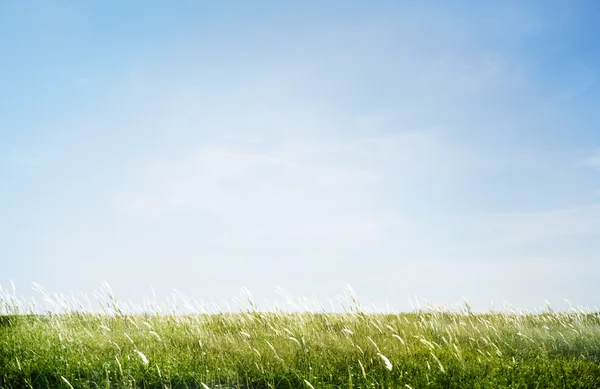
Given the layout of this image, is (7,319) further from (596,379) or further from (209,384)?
(596,379)

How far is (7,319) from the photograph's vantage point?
44.1ft

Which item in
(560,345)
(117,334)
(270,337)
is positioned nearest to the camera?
(270,337)

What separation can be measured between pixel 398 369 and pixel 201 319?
24.8 feet

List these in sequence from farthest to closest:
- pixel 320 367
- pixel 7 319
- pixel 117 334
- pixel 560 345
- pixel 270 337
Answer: pixel 7 319
pixel 560 345
pixel 117 334
pixel 270 337
pixel 320 367

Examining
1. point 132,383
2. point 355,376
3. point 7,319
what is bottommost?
point 7,319

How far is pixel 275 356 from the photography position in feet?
27.7

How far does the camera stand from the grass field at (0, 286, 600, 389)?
745cm

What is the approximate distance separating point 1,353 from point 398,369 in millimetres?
8068

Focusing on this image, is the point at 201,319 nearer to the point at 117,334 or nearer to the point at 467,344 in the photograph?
the point at 117,334

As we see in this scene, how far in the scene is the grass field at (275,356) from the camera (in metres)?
7.45

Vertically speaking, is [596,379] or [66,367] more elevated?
[596,379]

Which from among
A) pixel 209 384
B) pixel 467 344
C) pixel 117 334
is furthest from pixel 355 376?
pixel 117 334

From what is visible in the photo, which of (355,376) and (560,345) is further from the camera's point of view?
(560,345)

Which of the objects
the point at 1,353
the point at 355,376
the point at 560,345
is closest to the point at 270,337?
the point at 355,376
